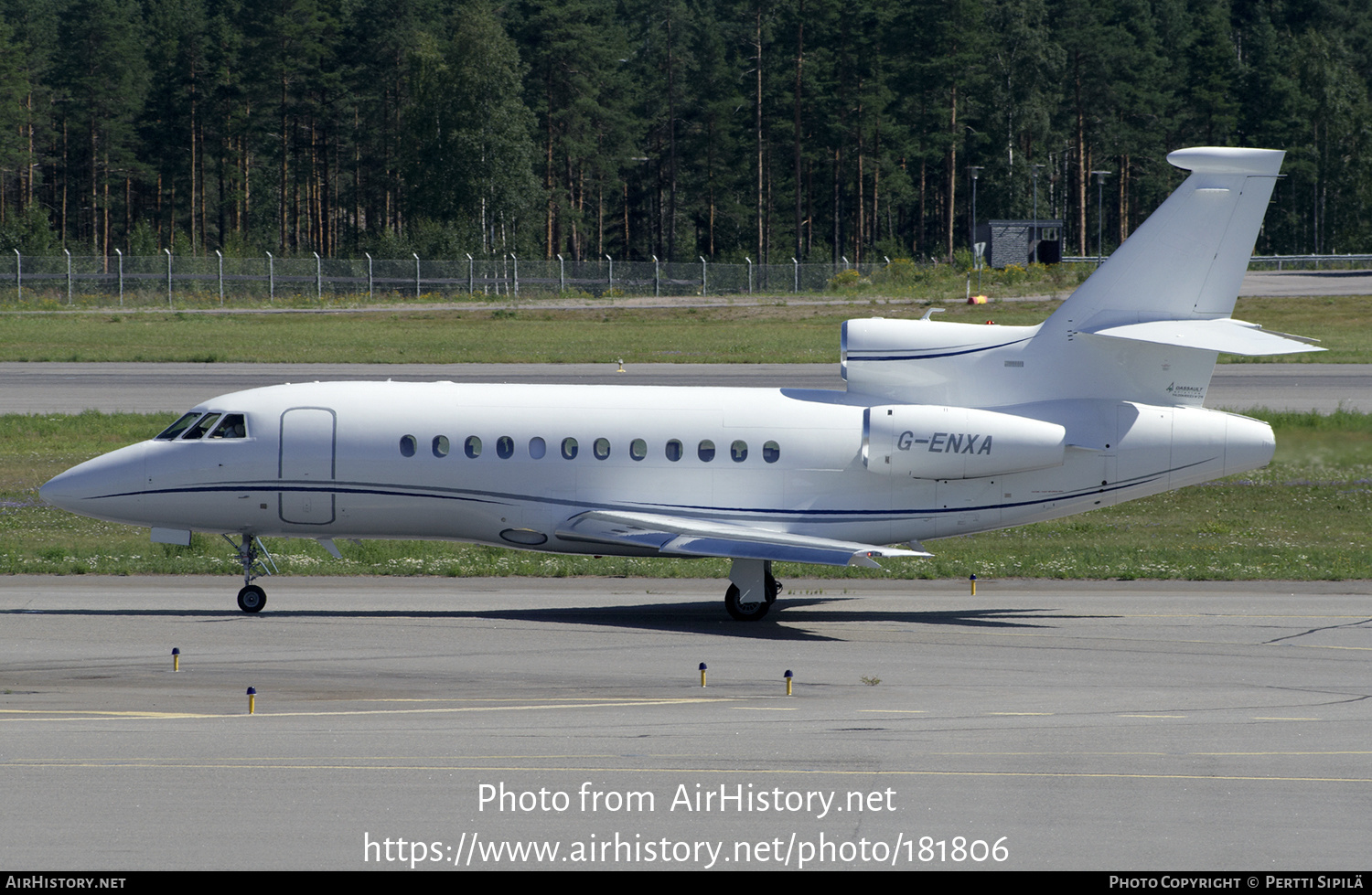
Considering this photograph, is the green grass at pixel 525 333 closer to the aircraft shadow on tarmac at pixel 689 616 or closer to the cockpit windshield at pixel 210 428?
the cockpit windshield at pixel 210 428

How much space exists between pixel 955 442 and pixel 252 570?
11189 millimetres

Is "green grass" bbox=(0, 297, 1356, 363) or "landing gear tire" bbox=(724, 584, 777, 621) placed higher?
"green grass" bbox=(0, 297, 1356, 363)

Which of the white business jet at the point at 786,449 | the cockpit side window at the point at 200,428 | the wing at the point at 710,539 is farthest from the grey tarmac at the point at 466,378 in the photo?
the wing at the point at 710,539

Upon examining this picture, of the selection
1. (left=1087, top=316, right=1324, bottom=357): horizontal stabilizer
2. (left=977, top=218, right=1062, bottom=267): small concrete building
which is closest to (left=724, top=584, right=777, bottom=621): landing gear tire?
(left=1087, top=316, right=1324, bottom=357): horizontal stabilizer

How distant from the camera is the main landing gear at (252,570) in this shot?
21641mm

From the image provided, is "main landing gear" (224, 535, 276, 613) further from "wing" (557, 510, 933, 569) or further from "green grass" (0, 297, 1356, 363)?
"green grass" (0, 297, 1356, 363)

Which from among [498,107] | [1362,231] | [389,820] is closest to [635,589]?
[389,820]

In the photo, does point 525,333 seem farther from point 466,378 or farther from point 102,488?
point 102,488

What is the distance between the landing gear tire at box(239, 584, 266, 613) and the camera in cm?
2162

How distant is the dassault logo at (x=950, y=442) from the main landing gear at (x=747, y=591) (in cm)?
288

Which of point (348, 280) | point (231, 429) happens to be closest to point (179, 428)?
point (231, 429)

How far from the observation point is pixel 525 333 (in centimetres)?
6775

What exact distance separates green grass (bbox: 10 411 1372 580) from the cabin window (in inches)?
171

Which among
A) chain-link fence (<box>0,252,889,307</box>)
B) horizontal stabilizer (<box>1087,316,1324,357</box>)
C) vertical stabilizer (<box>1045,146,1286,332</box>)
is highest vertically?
chain-link fence (<box>0,252,889,307</box>)
